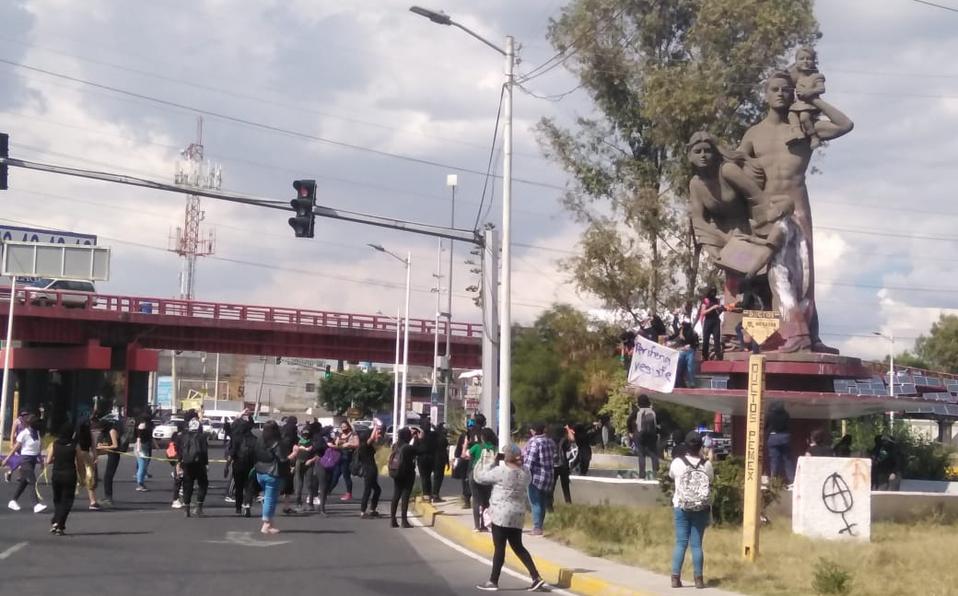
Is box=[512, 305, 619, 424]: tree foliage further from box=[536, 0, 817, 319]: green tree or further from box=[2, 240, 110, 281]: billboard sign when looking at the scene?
box=[2, 240, 110, 281]: billboard sign

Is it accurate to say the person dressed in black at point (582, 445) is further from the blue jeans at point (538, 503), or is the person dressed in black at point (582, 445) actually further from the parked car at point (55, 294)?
the parked car at point (55, 294)

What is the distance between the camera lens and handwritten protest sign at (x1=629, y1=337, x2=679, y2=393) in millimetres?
22016

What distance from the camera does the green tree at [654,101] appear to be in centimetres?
4028

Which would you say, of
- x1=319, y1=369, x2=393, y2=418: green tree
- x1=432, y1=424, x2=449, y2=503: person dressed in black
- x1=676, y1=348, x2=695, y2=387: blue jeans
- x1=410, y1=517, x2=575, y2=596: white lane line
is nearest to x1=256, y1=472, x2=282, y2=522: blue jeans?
x1=410, y1=517, x2=575, y2=596: white lane line

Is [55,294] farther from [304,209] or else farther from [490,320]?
[304,209]

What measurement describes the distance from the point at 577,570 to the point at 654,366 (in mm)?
8417

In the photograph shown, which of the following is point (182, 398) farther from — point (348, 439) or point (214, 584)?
point (214, 584)

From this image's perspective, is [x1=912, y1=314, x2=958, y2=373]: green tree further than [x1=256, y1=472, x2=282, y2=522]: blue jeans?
Yes

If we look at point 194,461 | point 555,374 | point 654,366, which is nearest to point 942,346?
point 555,374

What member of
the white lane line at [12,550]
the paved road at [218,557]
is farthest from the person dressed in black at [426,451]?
the white lane line at [12,550]

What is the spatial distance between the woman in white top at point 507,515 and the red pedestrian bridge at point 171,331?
161 feet

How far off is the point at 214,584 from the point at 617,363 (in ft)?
116

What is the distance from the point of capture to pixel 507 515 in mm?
13484

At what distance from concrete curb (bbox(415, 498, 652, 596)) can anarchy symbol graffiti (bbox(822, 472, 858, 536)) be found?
4374mm
